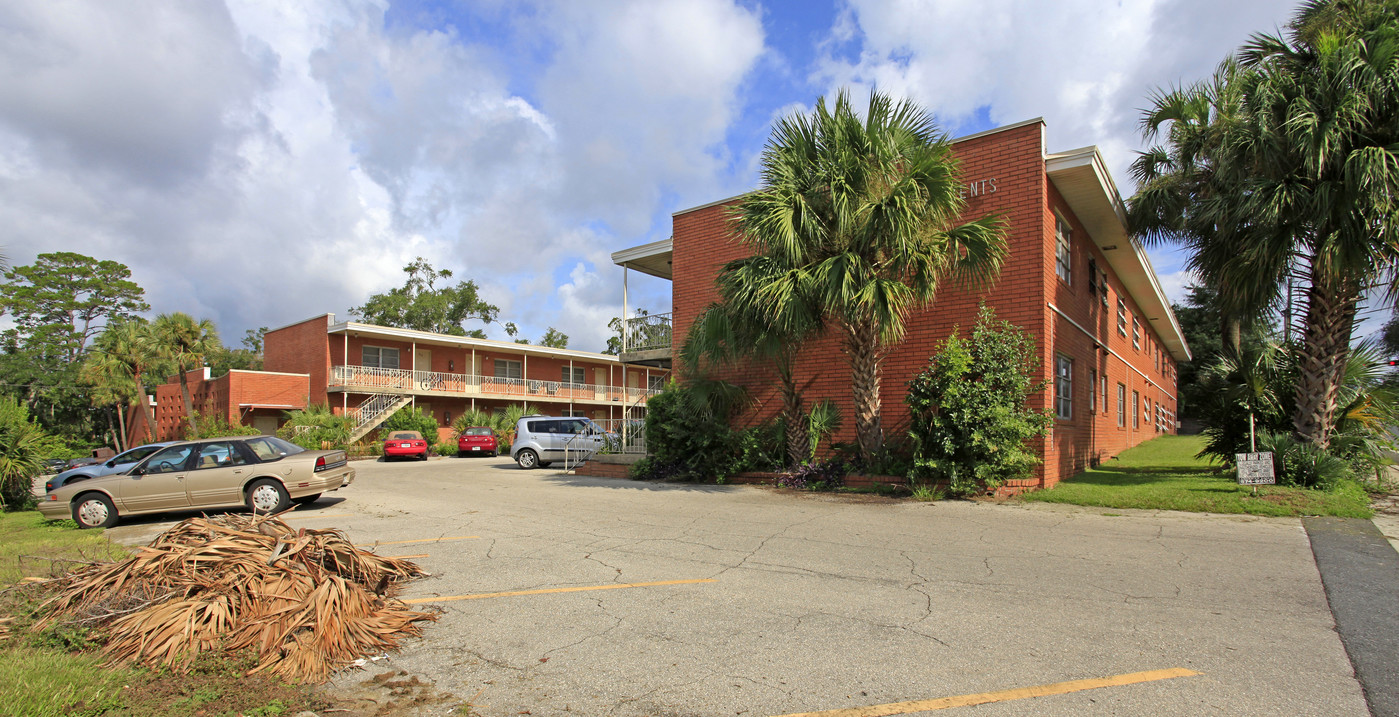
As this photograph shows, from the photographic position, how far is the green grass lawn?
378 inches

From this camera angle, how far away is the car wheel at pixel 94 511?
11.1 m

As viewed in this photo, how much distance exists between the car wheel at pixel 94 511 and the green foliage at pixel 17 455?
3314 millimetres

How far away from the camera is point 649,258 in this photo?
20188 millimetres

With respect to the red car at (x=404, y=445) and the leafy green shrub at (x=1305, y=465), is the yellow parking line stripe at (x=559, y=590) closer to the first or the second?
the leafy green shrub at (x=1305, y=465)

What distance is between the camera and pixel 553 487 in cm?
1526

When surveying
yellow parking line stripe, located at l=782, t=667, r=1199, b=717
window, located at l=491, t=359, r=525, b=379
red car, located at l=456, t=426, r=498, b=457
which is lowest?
red car, located at l=456, t=426, r=498, b=457

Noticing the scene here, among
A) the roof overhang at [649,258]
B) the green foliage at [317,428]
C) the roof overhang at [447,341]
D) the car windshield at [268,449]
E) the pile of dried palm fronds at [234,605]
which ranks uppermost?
the roof overhang at [649,258]

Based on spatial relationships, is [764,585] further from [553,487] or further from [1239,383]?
[1239,383]

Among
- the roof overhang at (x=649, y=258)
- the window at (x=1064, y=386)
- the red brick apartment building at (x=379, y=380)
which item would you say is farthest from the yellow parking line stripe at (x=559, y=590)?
the red brick apartment building at (x=379, y=380)

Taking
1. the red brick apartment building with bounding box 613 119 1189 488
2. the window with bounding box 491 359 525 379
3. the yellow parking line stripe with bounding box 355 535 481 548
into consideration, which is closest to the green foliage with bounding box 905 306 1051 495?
the red brick apartment building with bounding box 613 119 1189 488


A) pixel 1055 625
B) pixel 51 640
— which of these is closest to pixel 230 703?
pixel 51 640

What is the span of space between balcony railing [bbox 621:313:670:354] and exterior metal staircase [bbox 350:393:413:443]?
16.8m

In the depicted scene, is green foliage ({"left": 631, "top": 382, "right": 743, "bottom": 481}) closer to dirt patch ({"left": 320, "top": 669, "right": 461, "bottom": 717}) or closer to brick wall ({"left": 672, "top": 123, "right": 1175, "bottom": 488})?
brick wall ({"left": 672, "top": 123, "right": 1175, "bottom": 488})

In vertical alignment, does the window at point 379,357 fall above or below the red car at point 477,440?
above
